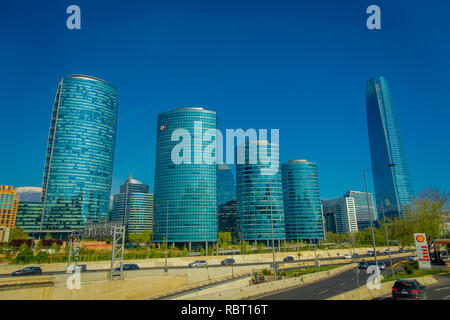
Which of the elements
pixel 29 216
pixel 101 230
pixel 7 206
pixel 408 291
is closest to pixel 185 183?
pixel 29 216

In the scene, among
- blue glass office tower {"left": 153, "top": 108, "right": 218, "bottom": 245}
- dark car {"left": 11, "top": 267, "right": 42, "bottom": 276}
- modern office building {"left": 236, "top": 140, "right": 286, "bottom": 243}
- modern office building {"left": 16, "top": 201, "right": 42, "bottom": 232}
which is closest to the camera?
dark car {"left": 11, "top": 267, "right": 42, "bottom": 276}

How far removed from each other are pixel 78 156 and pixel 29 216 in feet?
137

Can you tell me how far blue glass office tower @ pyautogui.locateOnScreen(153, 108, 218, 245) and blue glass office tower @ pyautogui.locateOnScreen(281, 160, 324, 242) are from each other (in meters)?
60.4

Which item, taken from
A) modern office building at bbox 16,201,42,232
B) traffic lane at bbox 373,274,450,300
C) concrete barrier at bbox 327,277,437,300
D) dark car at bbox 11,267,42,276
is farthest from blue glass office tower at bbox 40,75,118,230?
traffic lane at bbox 373,274,450,300

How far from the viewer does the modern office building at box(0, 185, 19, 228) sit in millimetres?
157000

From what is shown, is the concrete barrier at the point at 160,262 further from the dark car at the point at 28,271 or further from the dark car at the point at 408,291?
the dark car at the point at 408,291

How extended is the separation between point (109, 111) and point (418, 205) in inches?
6590

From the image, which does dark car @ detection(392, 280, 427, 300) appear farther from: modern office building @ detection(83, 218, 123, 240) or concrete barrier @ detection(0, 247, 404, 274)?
concrete barrier @ detection(0, 247, 404, 274)

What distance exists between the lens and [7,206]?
15925cm

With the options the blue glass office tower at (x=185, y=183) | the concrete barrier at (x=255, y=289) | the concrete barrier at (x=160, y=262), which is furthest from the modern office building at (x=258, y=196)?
the concrete barrier at (x=255, y=289)

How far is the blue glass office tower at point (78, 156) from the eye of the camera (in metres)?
147
